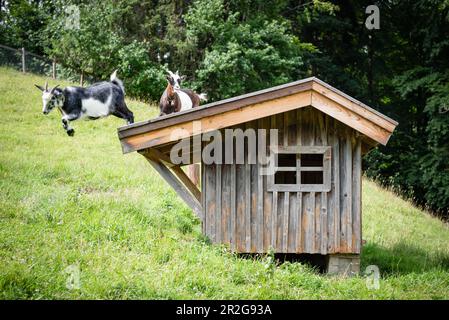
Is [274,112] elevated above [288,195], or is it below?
above

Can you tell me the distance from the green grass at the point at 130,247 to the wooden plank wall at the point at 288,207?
35 cm

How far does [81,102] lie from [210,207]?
3.08m

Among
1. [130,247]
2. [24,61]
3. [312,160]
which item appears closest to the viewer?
[130,247]

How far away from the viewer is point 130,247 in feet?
22.2

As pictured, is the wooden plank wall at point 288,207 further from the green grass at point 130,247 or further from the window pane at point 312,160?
the window pane at point 312,160

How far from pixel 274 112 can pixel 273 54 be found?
40.0ft

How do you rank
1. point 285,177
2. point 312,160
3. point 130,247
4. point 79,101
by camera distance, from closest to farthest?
point 79,101
point 130,247
point 312,160
point 285,177

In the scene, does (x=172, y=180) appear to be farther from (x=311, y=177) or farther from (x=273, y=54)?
(x=273, y=54)

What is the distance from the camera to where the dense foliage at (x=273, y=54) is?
56.2ft

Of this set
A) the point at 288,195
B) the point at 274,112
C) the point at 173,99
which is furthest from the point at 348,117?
the point at 173,99

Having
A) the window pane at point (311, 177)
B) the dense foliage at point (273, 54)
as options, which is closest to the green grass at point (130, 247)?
the window pane at point (311, 177)

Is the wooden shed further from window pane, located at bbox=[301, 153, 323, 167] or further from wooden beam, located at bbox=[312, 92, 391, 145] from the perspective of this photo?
window pane, located at bbox=[301, 153, 323, 167]

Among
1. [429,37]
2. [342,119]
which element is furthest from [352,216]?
[429,37]

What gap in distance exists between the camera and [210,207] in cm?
732
